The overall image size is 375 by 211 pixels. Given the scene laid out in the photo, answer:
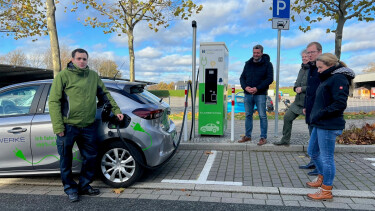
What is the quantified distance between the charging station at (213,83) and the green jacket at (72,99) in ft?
11.7

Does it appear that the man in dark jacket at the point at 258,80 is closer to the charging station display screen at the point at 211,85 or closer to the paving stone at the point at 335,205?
the charging station display screen at the point at 211,85

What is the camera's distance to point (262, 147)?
585 centimetres

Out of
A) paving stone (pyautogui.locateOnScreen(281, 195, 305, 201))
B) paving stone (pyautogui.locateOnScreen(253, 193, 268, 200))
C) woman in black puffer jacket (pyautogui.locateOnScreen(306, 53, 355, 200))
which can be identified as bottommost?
paving stone (pyautogui.locateOnScreen(253, 193, 268, 200))

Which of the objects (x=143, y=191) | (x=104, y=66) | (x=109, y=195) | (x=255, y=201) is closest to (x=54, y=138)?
(x=109, y=195)

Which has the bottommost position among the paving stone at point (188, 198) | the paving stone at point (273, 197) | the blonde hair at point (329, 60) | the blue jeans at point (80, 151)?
the paving stone at point (188, 198)

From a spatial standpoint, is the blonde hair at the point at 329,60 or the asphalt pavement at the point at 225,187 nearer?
the blonde hair at the point at 329,60

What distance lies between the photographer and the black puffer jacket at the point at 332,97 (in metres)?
3.14

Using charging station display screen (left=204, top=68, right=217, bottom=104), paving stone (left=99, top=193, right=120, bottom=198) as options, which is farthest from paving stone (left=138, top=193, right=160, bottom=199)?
charging station display screen (left=204, top=68, right=217, bottom=104)

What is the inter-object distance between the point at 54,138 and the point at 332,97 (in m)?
3.62

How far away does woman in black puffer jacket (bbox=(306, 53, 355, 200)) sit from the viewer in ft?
10.3

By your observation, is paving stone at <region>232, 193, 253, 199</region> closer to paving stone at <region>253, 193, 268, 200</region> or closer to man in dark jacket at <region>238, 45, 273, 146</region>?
paving stone at <region>253, 193, 268, 200</region>

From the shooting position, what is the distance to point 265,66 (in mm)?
5797

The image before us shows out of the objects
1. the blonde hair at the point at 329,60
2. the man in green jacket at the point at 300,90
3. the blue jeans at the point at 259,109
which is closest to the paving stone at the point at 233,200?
the blonde hair at the point at 329,60

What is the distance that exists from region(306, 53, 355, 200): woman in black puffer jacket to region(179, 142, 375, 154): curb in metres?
2.32
